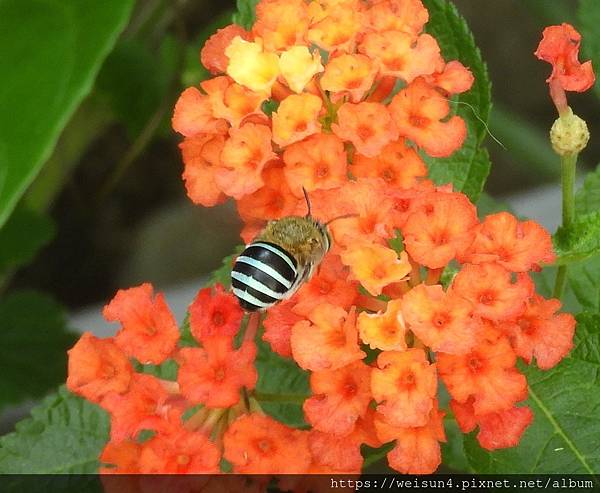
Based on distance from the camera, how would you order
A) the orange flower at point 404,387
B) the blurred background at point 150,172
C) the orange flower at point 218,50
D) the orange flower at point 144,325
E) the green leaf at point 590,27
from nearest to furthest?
the orange flower at point 404,387 → the orange flower at point 144,325 → the orange flower at point 218,50 → the green leaf at point 590,27 → the blurred background at point 150,172

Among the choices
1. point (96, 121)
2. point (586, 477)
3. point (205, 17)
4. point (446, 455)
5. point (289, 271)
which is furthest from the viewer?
point (205, 17)

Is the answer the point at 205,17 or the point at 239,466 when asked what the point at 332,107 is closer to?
the point at 239,466

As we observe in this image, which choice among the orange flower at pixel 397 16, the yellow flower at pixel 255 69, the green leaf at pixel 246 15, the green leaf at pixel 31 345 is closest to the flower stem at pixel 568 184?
the orange flower at pixel 397 16

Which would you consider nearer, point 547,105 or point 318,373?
point 318,373

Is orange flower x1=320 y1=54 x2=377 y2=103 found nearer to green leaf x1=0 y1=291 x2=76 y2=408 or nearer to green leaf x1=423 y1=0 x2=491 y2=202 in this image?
green leaf x1=423 y1=0 x2=491 y2=202

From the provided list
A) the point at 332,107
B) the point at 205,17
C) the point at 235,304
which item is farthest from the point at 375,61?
the point at 205,17

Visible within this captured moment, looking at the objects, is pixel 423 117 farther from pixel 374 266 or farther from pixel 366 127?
pixel 374 266

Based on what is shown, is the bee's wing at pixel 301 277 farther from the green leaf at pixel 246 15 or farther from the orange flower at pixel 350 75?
the green leaf at pixel 246 15
